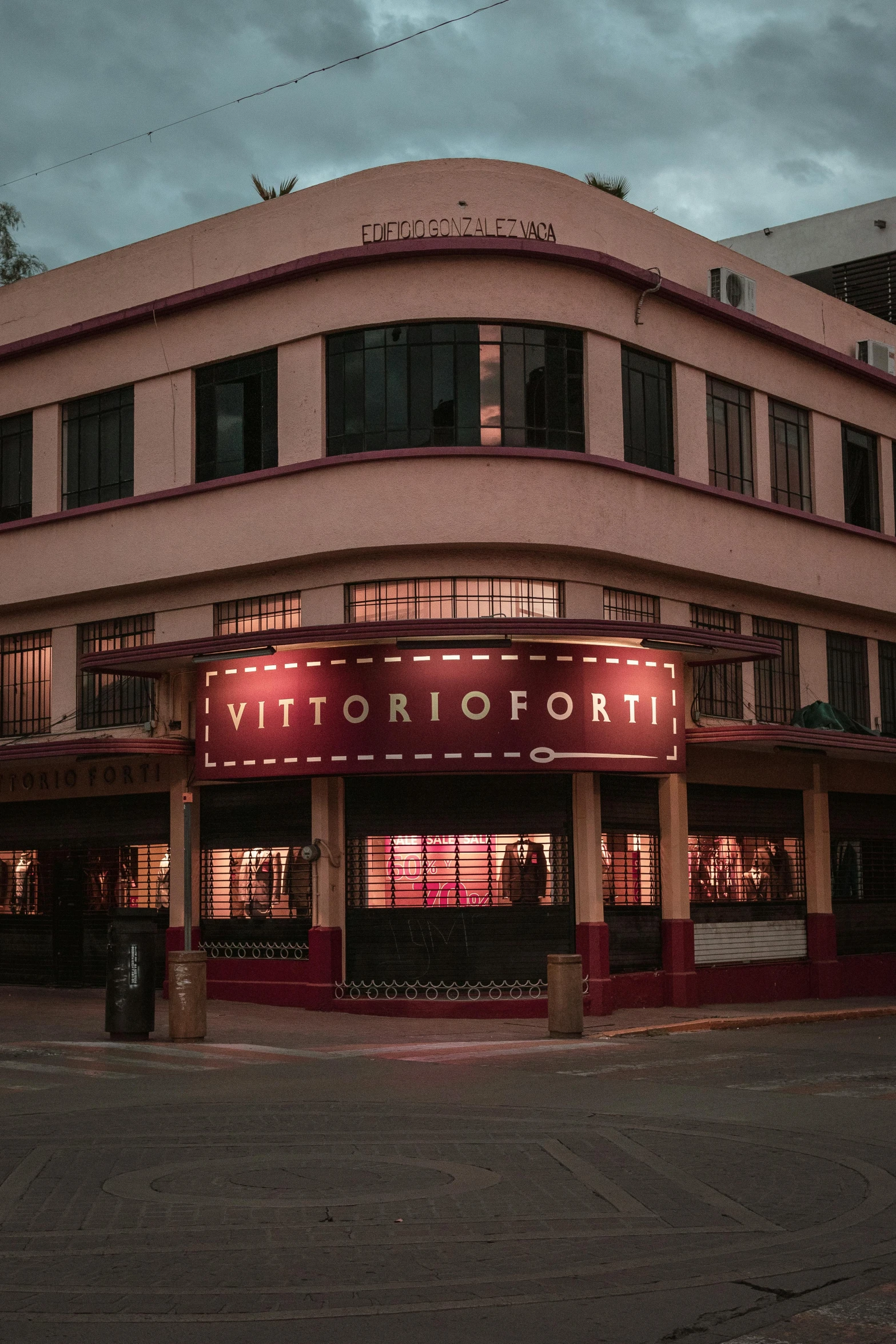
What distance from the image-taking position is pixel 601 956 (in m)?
22.2

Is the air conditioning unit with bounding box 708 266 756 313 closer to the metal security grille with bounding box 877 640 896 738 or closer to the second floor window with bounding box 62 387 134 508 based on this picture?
the metal security grille with bounding box 877 640 896 738

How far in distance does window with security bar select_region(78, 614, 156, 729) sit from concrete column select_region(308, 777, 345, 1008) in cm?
435

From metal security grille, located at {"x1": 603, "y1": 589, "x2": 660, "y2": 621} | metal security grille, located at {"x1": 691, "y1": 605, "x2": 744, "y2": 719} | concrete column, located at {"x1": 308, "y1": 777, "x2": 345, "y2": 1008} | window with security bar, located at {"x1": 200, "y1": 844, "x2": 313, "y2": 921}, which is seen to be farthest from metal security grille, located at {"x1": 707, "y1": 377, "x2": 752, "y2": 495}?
window with security bar, located at {"x1": 200, "y1": 844, "x2": 313, "y2": 921}

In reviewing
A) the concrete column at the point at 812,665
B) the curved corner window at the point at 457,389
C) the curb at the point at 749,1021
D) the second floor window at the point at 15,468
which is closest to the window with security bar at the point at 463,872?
the curb at the point at 749,1021

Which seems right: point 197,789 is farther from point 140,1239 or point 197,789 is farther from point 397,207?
point 140,1239

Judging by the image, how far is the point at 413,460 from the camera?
74.5 feet

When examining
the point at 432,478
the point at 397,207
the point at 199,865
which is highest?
the point at 397,207

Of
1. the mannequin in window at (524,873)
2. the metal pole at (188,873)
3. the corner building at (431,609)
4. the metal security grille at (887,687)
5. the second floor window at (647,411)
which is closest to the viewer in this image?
the metal pole at (188,873)

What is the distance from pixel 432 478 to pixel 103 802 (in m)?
8.52

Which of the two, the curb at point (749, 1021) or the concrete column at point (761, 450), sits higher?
the concrete column at point (761, 450)

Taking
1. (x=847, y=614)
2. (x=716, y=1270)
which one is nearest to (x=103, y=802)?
(x=847, y=614)

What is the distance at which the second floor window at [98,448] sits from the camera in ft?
86.8

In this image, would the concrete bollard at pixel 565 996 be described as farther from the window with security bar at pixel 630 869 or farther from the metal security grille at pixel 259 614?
the metal security grille at pixel 259 614

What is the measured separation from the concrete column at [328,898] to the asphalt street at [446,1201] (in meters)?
5.57
